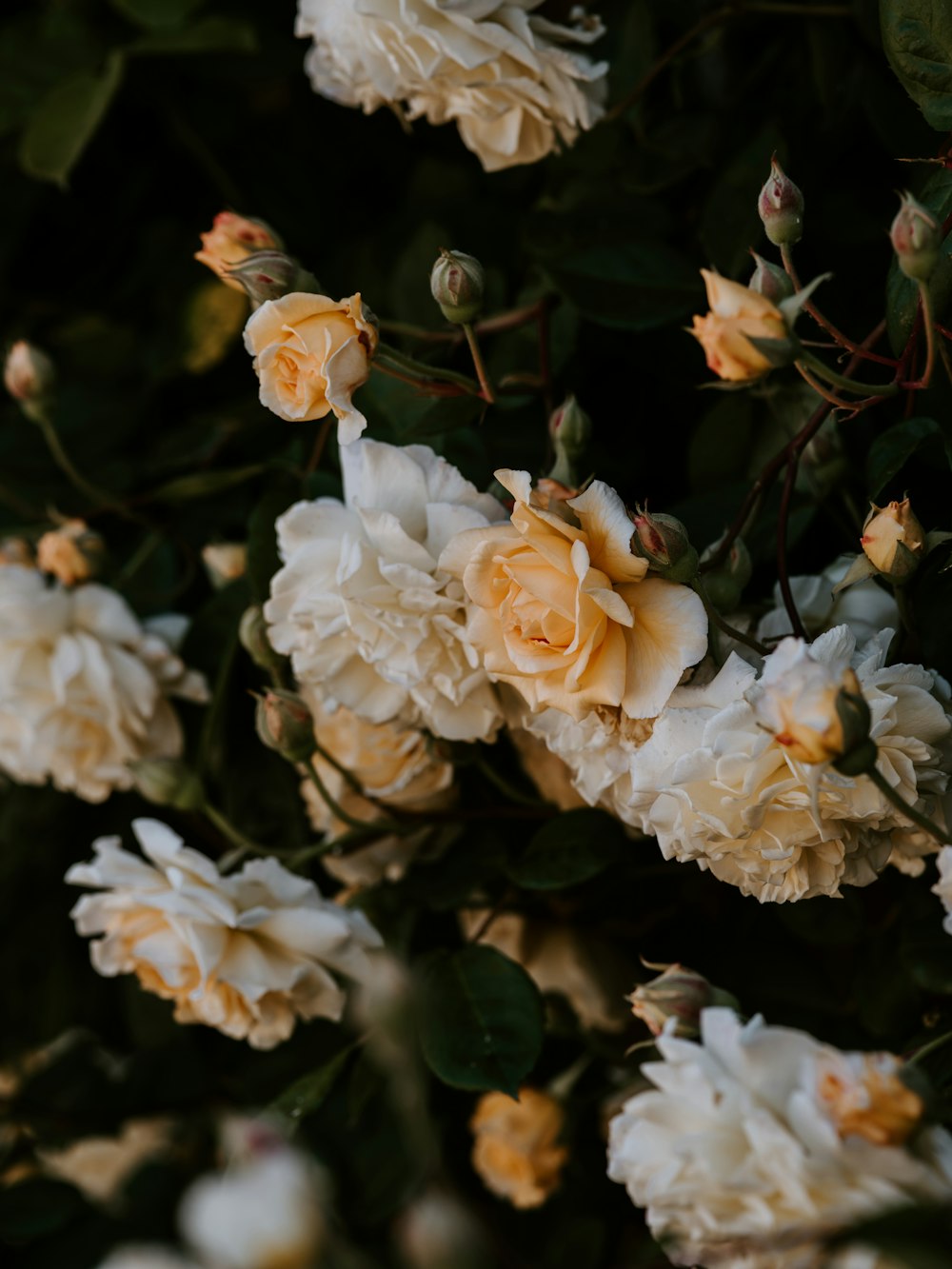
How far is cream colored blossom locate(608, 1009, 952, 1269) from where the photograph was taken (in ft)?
1.44

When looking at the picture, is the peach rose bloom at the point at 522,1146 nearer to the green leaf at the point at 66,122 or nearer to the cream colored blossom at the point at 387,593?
the cream colored blossom at the point at 387,593

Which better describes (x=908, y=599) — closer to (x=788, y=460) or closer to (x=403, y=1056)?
(x=788, y=460)

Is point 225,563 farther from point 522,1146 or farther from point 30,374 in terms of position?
point 522,1146

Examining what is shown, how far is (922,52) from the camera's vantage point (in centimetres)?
67

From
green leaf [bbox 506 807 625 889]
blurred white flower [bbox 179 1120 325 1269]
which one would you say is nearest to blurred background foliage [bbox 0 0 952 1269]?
green leaf [bbox 506 807 625 889]

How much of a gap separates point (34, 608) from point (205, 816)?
0.19 m

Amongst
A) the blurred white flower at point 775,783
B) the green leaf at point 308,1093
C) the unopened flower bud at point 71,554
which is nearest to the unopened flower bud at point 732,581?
the blurred white flower at point 775,783

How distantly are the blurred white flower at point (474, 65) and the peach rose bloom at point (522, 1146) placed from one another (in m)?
0.61

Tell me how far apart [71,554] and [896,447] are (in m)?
0.54

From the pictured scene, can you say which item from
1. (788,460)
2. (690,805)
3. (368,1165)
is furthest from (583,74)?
(368,1165)

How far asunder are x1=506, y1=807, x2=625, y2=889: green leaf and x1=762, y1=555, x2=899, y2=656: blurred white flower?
0.55 feet

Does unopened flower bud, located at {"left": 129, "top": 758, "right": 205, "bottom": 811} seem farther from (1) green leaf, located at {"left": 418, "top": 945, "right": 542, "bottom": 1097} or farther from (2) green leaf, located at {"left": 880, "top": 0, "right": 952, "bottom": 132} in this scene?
(2) green leaf, located at {"left": 880, "top": 0, "right": 952, "bottom": 132}

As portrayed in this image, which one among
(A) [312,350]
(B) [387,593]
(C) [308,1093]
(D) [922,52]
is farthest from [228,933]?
(D) [922,52]

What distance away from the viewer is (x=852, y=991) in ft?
2.68
